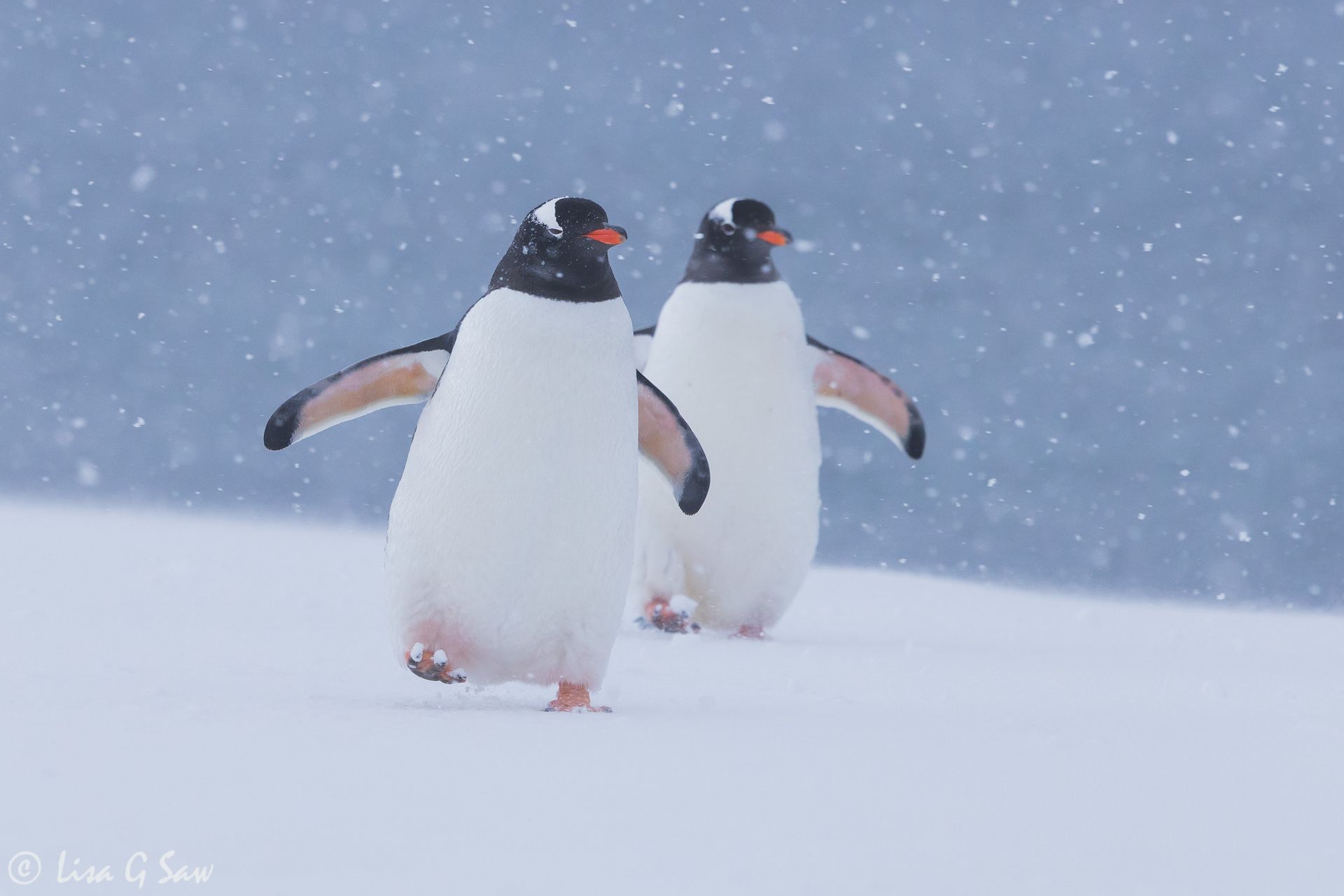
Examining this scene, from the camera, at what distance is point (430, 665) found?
2.89 metres

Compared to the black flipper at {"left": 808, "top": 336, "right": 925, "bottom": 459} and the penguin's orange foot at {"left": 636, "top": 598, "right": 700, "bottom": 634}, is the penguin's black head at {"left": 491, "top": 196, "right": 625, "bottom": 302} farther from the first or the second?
the black flipper at {"left": 808, "top": 336, "right": 925, "bottom": 459}

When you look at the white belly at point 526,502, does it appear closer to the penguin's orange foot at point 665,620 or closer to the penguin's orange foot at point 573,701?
the penguin's orange foot at point 573,701

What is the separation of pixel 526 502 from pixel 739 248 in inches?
84.6

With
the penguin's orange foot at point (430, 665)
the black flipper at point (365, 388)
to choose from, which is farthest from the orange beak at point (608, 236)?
the penguin's orange foot at point (430, 665)

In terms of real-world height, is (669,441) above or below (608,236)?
below

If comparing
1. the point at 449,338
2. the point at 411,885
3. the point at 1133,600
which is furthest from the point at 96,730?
the point at 1133,600

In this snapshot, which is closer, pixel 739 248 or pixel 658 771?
pixel 658 771

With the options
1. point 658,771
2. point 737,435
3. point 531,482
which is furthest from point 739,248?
point 658,771

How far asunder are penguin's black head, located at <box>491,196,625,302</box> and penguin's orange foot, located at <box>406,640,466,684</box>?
79 cm

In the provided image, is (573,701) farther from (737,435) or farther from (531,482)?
(737,435)

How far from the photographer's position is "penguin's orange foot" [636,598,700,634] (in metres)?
4.77

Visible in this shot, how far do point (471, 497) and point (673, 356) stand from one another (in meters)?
1.98

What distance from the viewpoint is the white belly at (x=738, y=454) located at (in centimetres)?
469
